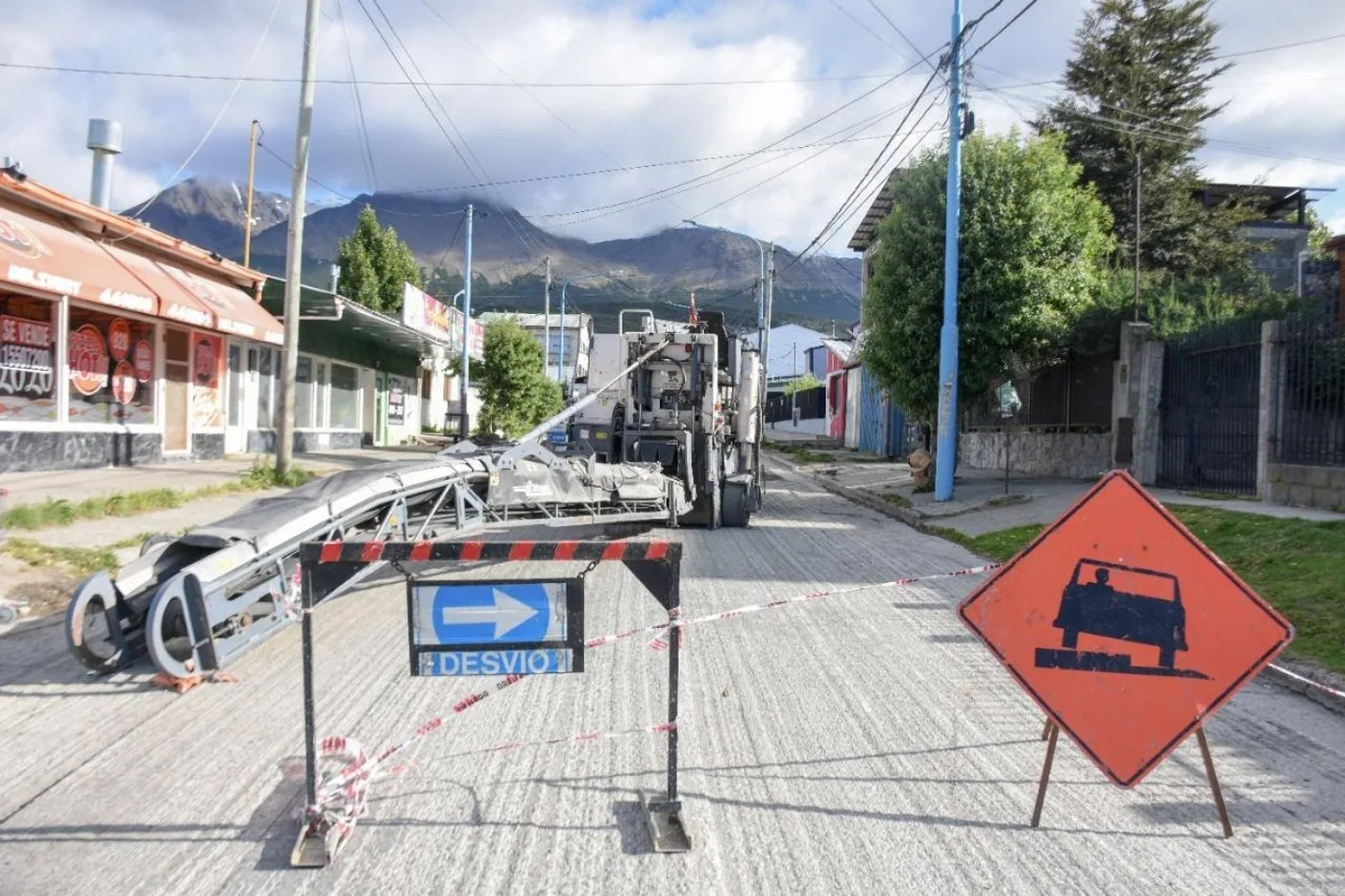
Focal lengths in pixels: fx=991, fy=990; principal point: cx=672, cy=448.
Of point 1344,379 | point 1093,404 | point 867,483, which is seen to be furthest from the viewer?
point 867,483

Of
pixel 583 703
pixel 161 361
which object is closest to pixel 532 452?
pixel 583 703

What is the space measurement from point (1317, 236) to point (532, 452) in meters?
44.3

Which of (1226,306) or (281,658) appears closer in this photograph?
(281,658)

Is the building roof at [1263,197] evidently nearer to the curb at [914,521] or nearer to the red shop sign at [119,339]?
the curb at [914,521]

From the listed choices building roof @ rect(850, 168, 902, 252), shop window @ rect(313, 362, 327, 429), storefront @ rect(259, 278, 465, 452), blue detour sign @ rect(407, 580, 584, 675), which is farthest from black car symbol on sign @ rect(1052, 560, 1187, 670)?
building roof @ rect(850, 168, 902, 252)

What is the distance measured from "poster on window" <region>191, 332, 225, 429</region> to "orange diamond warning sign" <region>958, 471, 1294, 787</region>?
18254 mm

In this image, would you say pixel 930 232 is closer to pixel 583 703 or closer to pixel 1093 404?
pixel 1093 404

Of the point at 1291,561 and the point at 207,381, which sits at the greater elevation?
the point at 207,381

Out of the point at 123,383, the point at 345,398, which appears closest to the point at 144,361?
the point at 123,383

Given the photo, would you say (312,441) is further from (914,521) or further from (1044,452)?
(1044,452)

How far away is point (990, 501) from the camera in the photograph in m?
17.2

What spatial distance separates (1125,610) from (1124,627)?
0.25 ft

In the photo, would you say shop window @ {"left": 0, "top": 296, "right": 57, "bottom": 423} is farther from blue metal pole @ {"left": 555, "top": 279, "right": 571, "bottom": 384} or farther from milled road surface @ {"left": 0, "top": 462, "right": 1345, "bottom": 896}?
blue metal pole @ {"left": 555, "top": 279, "right": 571, "bottom": 384}

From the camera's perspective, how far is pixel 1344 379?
1216cm
